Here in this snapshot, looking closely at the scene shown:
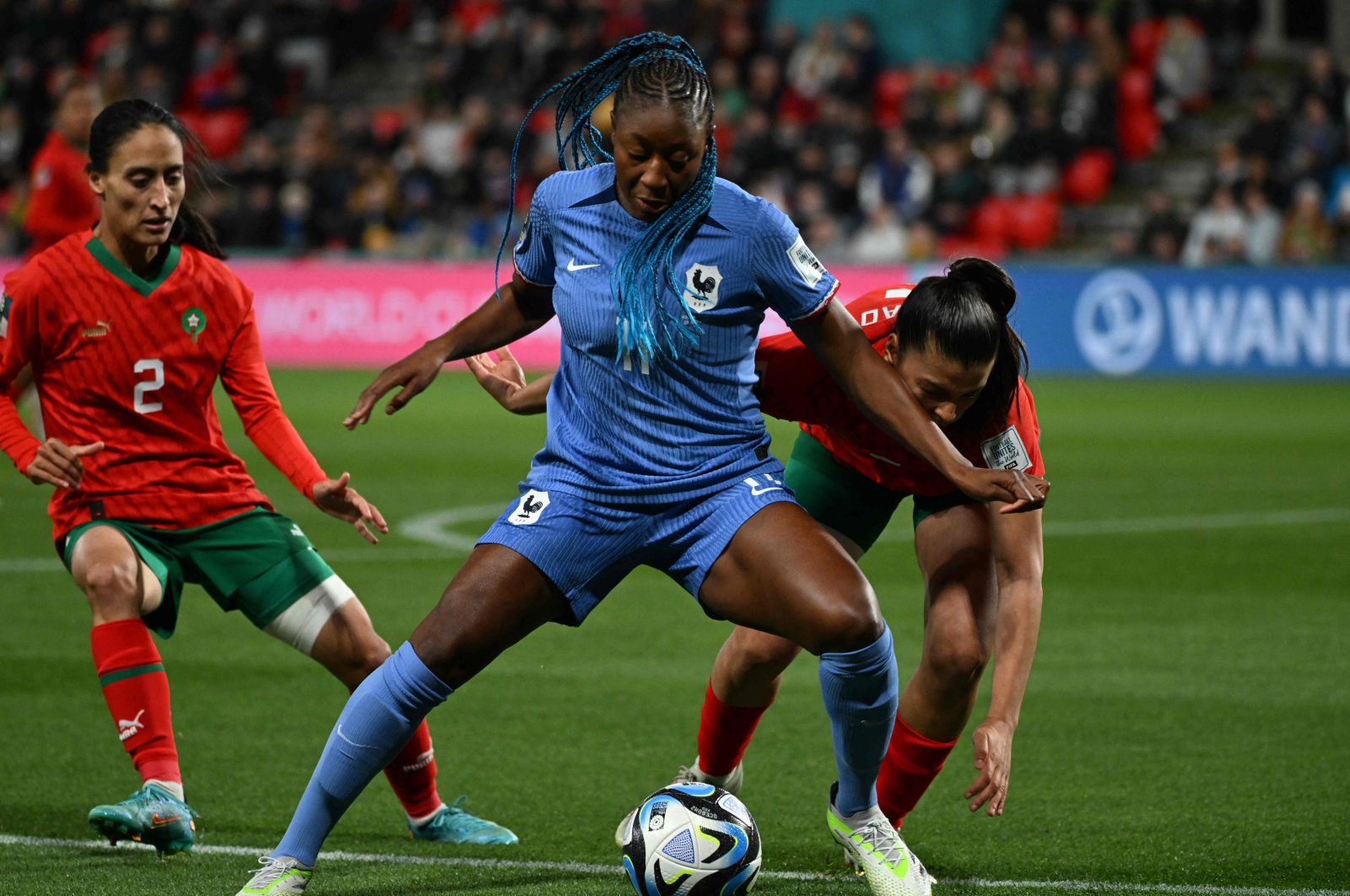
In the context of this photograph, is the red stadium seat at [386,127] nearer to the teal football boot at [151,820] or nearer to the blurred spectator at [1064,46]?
the blurred spectator at [1064,46]

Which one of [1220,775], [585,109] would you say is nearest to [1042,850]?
[1220,775]

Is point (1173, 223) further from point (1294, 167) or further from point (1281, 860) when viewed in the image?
point (1281, 860)

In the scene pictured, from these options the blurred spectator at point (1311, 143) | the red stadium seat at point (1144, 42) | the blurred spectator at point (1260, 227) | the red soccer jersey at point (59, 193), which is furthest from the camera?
the red stadium seat at point (1144, 42)

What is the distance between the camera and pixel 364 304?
20.3 meters

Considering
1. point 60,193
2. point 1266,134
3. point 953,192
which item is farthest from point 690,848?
point 1266,134

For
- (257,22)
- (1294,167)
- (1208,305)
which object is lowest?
(1208,305)

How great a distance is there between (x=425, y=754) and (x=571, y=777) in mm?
747

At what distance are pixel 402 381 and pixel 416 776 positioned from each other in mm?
1137

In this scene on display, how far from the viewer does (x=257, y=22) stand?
26.9 m

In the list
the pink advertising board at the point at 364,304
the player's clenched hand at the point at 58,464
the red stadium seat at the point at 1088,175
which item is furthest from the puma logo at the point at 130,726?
the red stadium seat at the point at 1088,175

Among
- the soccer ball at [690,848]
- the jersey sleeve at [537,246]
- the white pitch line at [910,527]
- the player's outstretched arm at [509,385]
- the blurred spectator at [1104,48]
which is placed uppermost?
the blurred spectator at [1104,48]

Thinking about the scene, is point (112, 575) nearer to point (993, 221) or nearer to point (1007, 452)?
point (1007, 452)

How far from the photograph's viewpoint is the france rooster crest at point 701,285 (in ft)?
12.7

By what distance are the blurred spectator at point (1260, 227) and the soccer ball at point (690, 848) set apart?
16353mm
